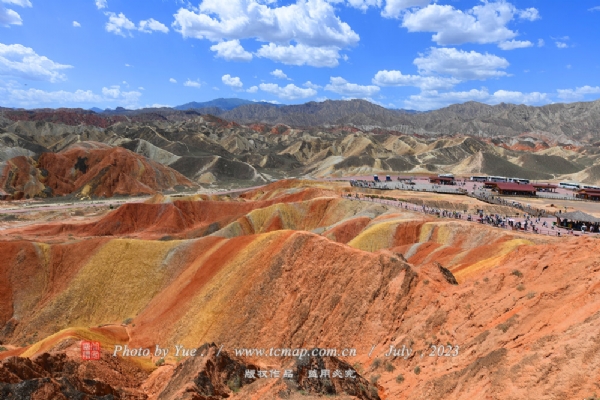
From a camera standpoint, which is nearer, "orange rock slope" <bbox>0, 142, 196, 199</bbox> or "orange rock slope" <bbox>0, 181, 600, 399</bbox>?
"orange rock slope" <bbox>0, 181, 600, 399</bbox>

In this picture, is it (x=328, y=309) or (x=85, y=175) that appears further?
(x=85, y=175)

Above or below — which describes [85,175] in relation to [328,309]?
above

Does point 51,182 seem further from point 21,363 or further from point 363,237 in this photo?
point 21,363

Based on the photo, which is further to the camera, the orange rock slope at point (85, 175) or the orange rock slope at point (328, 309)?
the orange rock slope at point (85, 175)
